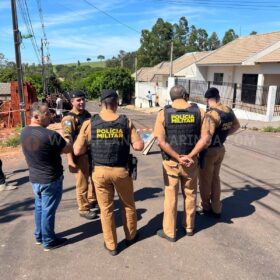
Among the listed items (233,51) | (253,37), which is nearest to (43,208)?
(233,51)

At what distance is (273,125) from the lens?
14.4m

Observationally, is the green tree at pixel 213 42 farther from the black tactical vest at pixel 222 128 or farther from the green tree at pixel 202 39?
the black tactical vest at pixel 222 128

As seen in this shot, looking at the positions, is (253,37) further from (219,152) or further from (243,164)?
(219,152)

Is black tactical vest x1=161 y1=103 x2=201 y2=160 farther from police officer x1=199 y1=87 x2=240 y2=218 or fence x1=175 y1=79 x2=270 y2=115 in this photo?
fence x1=175 y1=79 x2=270 y2=115

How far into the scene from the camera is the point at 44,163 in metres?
3.47

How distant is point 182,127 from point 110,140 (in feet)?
2.89

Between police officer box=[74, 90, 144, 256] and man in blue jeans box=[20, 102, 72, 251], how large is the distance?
10.9 inches

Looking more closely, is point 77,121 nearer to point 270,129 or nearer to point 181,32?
point 270,129

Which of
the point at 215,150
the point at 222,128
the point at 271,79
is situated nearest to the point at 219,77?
the point at 271,79

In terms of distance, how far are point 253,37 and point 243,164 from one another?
A: 69.5 feet

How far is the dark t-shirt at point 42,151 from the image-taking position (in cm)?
334

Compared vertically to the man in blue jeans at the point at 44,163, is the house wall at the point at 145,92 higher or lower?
lower

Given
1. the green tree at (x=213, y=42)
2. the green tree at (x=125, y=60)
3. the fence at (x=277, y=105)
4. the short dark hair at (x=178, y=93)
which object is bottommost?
the fence at (x=277, y=105)

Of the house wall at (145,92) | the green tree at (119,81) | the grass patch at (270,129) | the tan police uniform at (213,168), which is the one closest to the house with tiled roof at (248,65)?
the grass patch at (270,129)
